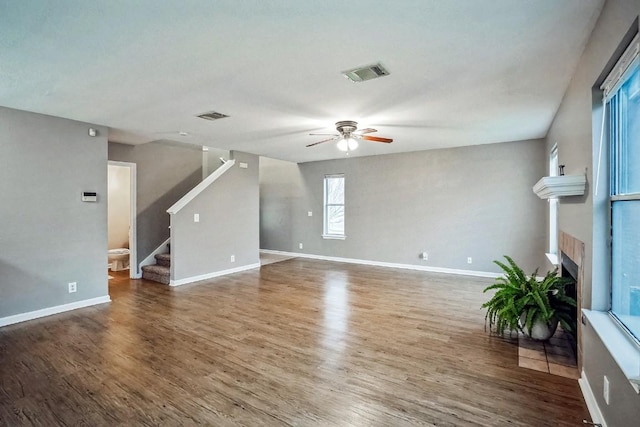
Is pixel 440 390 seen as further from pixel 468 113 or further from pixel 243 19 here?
pixel 468 113

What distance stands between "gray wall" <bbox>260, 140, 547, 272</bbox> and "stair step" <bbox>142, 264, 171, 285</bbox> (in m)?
3.56

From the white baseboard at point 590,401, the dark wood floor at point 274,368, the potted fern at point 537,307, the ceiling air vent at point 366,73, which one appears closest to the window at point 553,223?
the dark wood floor at point 274,368

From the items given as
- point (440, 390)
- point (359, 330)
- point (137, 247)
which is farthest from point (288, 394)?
point (137, 247)

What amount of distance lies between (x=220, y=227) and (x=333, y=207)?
289cm

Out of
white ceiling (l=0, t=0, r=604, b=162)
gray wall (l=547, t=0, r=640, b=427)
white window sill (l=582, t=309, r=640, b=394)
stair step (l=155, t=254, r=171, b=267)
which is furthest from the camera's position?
stair step (l=155, t=254, r=171, b=267)

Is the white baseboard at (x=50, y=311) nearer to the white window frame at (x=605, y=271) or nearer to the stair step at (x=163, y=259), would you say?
the stair step at (x=163, y=259)

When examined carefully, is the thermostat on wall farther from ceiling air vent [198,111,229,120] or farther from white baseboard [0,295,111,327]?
ceiling air vent [198,111,229,120]

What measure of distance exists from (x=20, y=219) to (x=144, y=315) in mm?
1798

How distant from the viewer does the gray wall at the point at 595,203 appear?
1552 mm

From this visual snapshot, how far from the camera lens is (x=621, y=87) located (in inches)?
71.7

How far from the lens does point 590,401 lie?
209 cm

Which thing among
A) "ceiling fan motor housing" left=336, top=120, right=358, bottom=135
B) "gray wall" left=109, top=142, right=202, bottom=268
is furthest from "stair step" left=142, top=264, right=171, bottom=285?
"ceiling fan motor housing" left=336, top=120, right=358, bottom=135

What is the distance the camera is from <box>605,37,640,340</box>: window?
1654 mm

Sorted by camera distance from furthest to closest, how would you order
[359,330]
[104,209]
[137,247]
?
[137,247] < [104,209] < [359,330]
